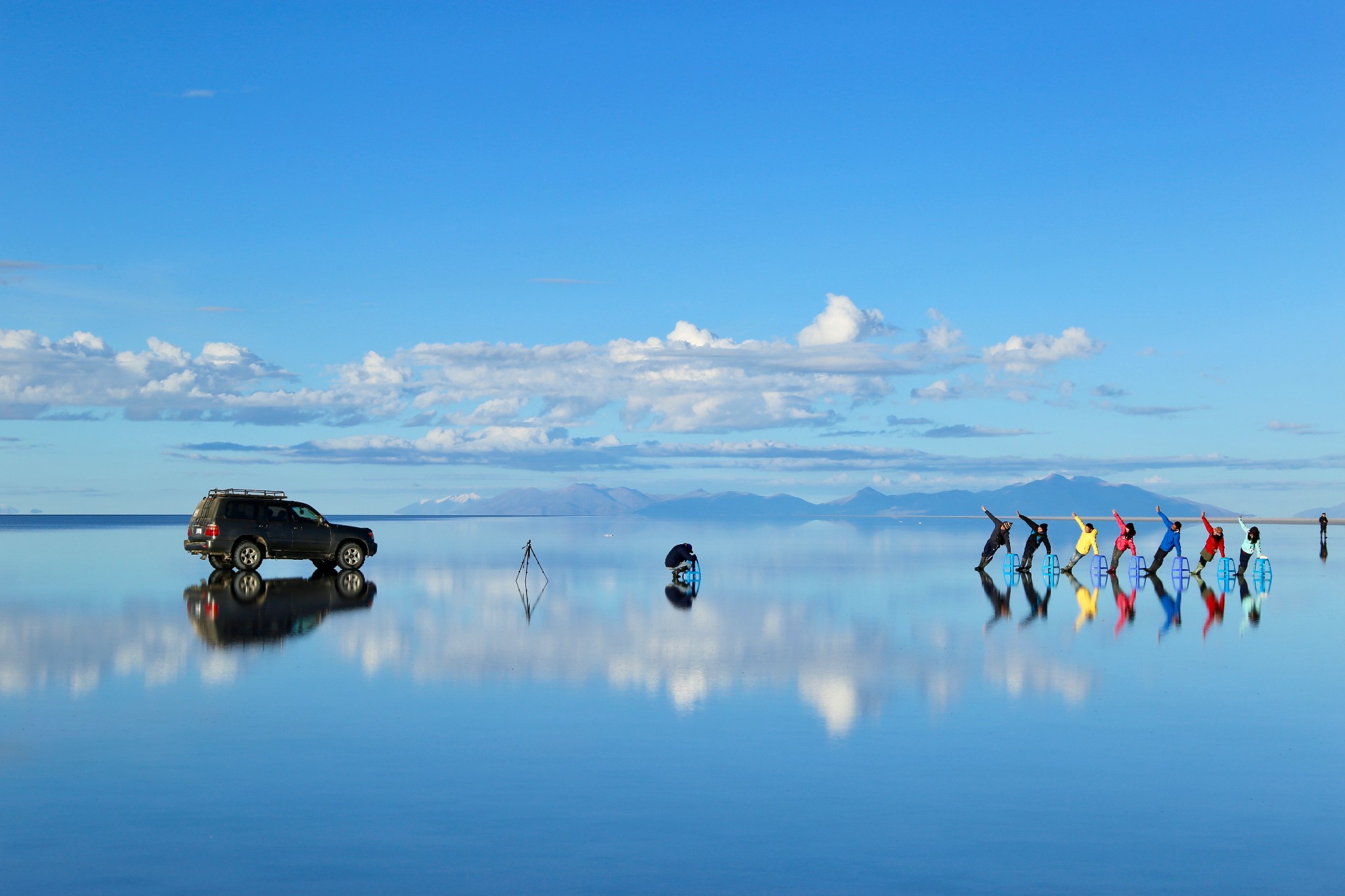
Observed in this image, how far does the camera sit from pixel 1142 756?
9.87m

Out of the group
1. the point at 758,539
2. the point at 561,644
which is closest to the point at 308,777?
the point at 561,644

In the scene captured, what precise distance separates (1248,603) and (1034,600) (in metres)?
4.43

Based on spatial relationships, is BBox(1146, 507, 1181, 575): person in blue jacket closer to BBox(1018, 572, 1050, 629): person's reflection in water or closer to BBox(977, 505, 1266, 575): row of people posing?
BBox(977, 505, 1266, 575): row of people posing

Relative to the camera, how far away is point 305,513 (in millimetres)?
34469

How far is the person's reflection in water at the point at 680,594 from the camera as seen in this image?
79.0ft

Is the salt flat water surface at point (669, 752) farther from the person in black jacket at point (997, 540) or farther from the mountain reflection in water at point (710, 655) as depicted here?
the person in black jacket at point (997, 540)

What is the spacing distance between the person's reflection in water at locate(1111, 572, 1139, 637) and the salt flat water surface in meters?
0.48

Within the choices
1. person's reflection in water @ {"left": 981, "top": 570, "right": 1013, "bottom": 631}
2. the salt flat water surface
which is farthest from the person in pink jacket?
the salt flat water surface

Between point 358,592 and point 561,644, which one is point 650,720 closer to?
point 561,644

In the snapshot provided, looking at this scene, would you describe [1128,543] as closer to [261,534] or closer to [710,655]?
[710,655]

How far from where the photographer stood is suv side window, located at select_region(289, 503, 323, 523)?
1330 inches

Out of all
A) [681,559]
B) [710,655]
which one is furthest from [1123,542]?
[710,655]

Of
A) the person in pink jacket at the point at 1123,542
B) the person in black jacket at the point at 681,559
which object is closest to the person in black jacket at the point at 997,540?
the person in pink jacket at the point at 1123,542

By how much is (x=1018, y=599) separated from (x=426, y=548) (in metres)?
36.1
